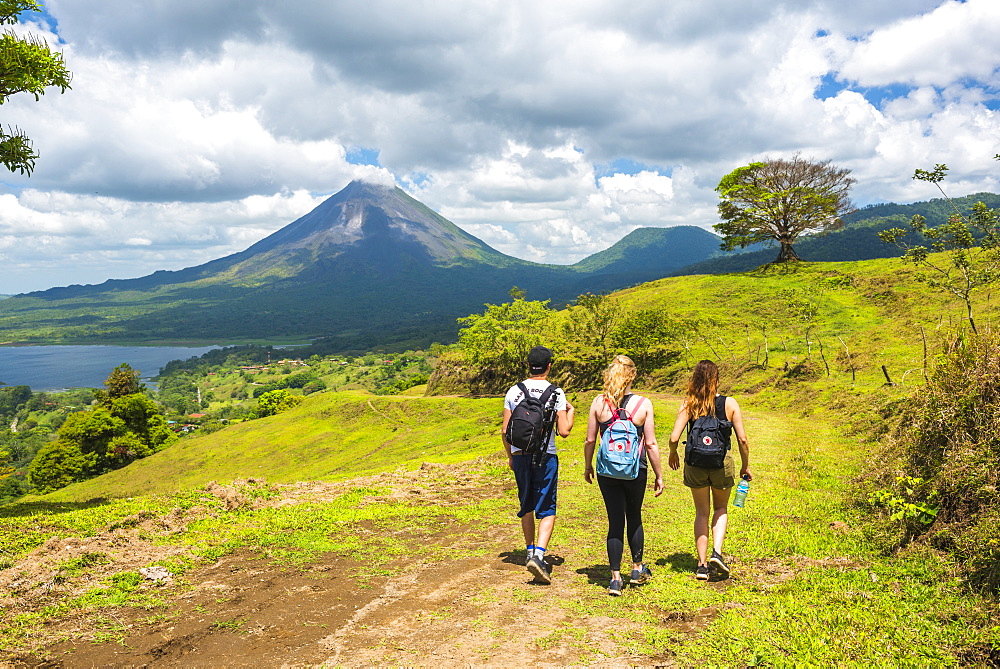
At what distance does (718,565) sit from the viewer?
5.79m

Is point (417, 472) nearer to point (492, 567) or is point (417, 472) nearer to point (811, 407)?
point (492, 567)

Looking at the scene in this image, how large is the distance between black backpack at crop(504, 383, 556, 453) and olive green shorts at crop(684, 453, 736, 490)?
5.57 feet

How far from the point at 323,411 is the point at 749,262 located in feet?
517

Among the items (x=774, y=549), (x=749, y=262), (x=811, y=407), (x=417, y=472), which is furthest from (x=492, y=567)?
(x=749, y=262)

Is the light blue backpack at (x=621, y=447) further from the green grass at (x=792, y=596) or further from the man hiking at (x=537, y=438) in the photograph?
the green grass at (x=792, y=596)

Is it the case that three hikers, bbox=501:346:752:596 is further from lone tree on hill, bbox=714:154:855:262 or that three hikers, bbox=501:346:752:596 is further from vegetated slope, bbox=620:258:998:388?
lone tree on hill, bbox=714:154:855:262

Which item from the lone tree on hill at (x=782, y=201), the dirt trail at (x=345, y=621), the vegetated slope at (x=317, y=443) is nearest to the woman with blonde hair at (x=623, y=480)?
the dirt trail at (x=345, y=621)

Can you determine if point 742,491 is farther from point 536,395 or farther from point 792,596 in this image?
point 536,395

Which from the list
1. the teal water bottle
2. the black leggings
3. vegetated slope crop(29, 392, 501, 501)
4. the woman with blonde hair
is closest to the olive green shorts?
the teal water bottle

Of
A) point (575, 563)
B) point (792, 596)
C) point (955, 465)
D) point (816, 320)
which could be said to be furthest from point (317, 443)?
point (955, 465)

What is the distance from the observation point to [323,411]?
5219 cm

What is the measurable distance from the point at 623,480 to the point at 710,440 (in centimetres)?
109

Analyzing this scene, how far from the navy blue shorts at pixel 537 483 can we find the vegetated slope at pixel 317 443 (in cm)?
1873

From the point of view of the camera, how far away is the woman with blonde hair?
5.70 meters
